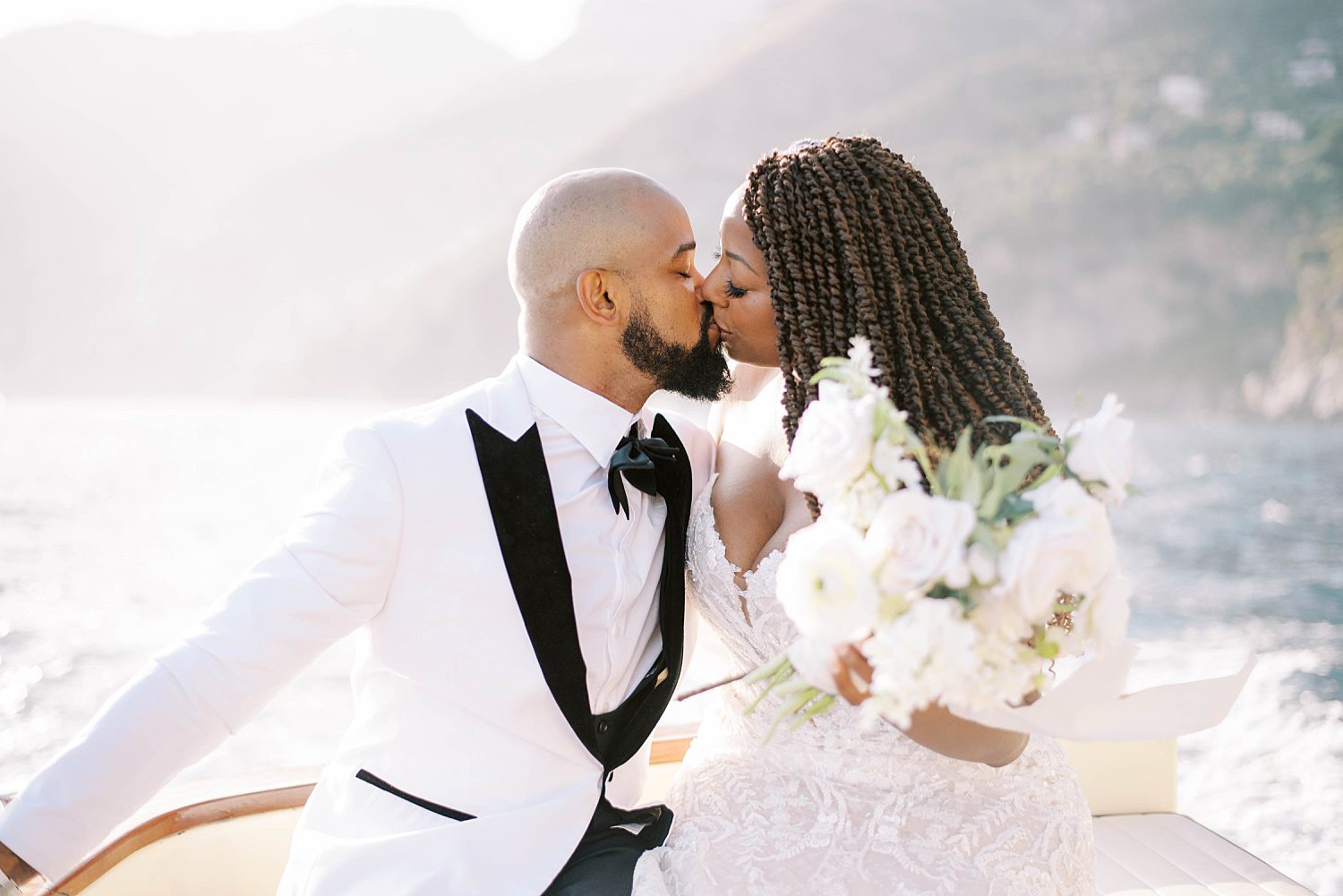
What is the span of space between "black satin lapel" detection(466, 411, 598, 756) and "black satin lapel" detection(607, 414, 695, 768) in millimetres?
112

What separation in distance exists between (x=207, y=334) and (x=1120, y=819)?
7292cm

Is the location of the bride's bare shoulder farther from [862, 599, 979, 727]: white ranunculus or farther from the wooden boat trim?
the wooden boat trim

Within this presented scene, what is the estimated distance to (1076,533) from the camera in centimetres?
116

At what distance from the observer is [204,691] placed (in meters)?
1.73

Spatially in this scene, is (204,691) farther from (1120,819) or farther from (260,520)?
(260,520)

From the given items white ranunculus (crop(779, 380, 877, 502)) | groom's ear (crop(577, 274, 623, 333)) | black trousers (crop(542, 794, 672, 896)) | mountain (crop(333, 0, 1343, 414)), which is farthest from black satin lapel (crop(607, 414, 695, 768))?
mountain (crop(333, 0, 1343, 414))

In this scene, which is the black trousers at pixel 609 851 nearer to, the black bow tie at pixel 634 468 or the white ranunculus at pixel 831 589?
the black bow tie at pixel 634 468

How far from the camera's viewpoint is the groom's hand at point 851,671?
4.13ft

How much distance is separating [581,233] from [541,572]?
2.36ft

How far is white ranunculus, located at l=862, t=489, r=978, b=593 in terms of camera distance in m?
1.16

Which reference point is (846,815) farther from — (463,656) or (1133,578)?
(1133,578)

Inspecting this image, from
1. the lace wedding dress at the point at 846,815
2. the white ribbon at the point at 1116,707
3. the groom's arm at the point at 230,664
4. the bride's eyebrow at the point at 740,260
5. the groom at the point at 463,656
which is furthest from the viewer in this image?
the bride's eyebrow at the point at 740,260

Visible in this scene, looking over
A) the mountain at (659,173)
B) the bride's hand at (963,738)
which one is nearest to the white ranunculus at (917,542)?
the bride's hand at (963,738)

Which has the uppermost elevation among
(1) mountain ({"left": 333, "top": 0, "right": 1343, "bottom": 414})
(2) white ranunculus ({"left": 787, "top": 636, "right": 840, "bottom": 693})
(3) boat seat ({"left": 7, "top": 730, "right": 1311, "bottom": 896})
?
(1) mountain ({"left": 333, "top": 0, "right": 1343, "bottom": 414})
